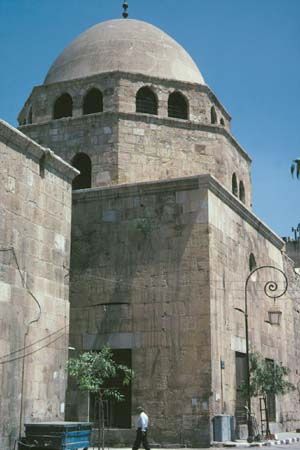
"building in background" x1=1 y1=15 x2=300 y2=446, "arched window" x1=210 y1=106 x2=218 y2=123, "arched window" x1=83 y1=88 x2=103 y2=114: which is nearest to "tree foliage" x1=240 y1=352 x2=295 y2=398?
"building in background" x1=1 y1=15 x2=300 y2=446

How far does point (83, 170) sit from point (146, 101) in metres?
2.90

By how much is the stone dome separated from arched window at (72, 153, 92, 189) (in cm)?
271

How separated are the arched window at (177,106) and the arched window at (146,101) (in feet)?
1.93

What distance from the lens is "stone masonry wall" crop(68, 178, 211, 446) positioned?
1541 centimetres

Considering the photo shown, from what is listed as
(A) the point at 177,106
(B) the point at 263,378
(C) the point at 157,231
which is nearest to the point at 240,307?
(B) the point at 263,378

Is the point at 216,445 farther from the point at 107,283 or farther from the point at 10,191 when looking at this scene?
the point at 10,191

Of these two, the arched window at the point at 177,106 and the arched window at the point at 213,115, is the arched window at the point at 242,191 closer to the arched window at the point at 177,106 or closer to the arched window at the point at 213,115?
the arched window at the point at 213,115

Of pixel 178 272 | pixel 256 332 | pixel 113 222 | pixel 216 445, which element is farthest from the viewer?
pixel 256 332

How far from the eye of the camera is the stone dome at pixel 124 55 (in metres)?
20.3

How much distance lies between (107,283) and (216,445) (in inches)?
188

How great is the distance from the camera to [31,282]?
1342 cm

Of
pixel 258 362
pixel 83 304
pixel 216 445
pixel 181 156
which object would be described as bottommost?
pixel 216 445

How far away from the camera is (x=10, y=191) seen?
42.6 ft

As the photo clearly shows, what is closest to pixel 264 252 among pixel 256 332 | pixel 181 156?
pixel 256 332
